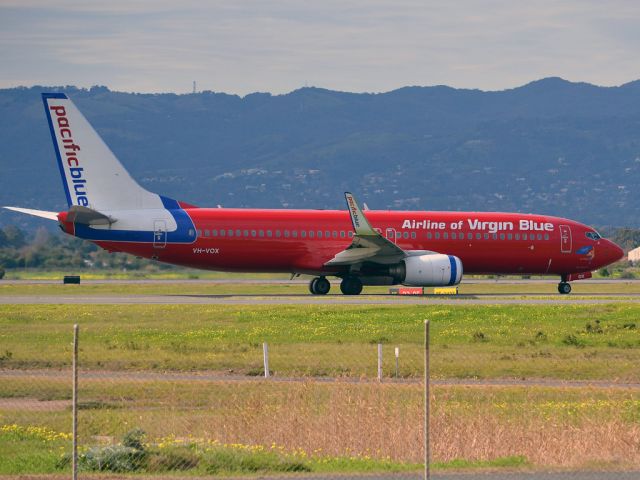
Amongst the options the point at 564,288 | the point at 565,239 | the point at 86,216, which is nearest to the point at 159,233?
the point at 86,216

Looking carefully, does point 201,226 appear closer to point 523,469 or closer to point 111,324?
point 111,324

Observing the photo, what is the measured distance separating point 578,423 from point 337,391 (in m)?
4.49

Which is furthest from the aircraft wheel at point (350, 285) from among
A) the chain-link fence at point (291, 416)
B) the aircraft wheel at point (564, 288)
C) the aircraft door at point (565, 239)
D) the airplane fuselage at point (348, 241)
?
the chain-link fence at point (291, 416)

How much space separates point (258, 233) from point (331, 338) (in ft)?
58.7

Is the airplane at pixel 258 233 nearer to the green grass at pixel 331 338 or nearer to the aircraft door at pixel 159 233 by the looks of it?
the aircraft door at pixel 159 233

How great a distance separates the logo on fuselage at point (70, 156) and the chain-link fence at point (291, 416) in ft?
71.3

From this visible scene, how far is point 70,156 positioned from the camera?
52.3 metres

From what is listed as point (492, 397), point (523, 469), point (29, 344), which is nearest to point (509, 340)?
point (492, 397)

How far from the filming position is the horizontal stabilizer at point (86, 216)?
50719mm

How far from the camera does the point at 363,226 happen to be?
50.5m

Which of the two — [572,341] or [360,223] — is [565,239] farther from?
[572,341]

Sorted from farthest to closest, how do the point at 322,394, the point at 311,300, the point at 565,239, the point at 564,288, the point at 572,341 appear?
1. the point at 564,288
2. the point at 565,239
3. the point at 311,300
4. the point at 572,341
5. the point at 322,394

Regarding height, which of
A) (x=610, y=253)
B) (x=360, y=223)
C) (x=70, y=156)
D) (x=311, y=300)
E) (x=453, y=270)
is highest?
(x=70, y=156)

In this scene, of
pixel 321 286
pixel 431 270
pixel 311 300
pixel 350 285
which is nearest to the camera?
pixel 311 300
